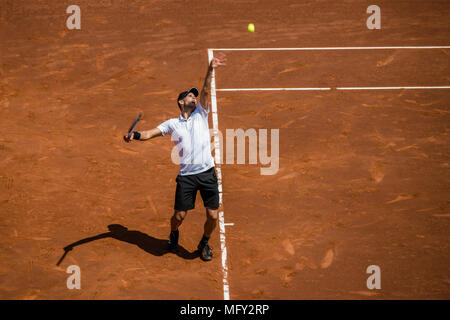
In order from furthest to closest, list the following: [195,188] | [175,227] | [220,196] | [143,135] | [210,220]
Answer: [220,196], [175,227], [210,220], [195,188], [143,135]

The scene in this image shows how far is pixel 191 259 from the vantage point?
786cm

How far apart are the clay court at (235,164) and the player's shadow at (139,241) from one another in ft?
0.09

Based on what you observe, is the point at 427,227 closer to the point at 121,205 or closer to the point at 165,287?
the point at 165,287

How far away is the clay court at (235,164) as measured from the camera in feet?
25.0

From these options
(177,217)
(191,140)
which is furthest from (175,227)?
(191,140)

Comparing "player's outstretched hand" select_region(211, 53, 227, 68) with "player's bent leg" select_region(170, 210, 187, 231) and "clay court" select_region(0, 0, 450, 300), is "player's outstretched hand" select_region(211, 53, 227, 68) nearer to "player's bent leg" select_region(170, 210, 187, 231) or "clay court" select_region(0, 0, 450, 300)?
"player's bent leg" select_region(170, 210, 187, 231)

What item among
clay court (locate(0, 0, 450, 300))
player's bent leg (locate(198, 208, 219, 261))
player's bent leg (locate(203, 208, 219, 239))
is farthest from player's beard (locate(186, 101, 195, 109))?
clay court (locate(0, 0, 450, 300))

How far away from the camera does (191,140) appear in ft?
24.0

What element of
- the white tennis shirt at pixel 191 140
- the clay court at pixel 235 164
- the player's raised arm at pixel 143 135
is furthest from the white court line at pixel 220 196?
the player's raised arm at pixel 143 135

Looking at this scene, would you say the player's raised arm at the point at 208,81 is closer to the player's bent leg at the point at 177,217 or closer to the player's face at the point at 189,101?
the player's face at the point at 189,101

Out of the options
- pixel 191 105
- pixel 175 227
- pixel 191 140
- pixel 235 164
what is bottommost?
pixel 175 227

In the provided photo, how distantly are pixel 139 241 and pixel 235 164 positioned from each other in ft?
8.46

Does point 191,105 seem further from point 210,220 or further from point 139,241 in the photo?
point 139,241

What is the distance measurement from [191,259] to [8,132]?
16.7 ft
